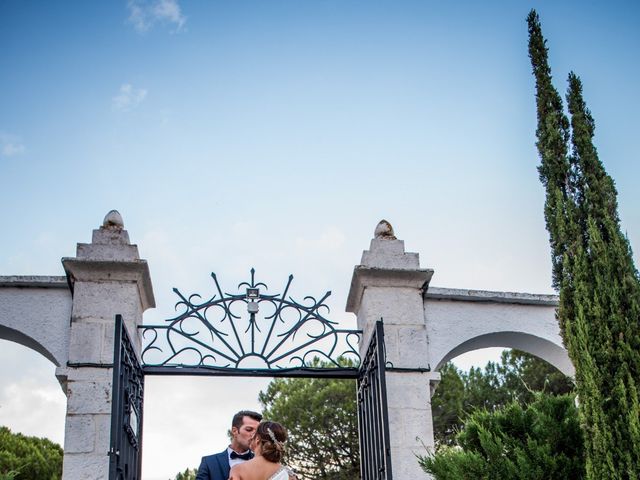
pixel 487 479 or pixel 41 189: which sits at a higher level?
pixel 41 189

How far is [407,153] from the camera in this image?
723cm

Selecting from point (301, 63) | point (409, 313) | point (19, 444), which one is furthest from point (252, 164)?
point (19, 444)

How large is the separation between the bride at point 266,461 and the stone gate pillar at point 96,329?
1.50m

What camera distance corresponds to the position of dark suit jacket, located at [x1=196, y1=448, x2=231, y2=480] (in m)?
5.21

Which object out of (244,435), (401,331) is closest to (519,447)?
(401,331)

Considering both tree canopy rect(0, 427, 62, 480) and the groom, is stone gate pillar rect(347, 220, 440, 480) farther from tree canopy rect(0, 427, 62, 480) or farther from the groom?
tree canopy rect(0, 427, 62, 480)

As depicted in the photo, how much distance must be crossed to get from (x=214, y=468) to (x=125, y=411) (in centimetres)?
74

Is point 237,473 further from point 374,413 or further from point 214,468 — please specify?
point 374,413

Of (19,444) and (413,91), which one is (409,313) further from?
(19,444)

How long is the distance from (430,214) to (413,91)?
47.6 inches

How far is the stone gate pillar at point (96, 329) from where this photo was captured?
218 inches

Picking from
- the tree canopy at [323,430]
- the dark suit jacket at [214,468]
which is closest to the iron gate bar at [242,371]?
the dark suit jacket at [214,468]

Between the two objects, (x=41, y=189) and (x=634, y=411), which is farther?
(x=41, y=189)

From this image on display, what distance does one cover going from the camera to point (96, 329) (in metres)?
5.92
